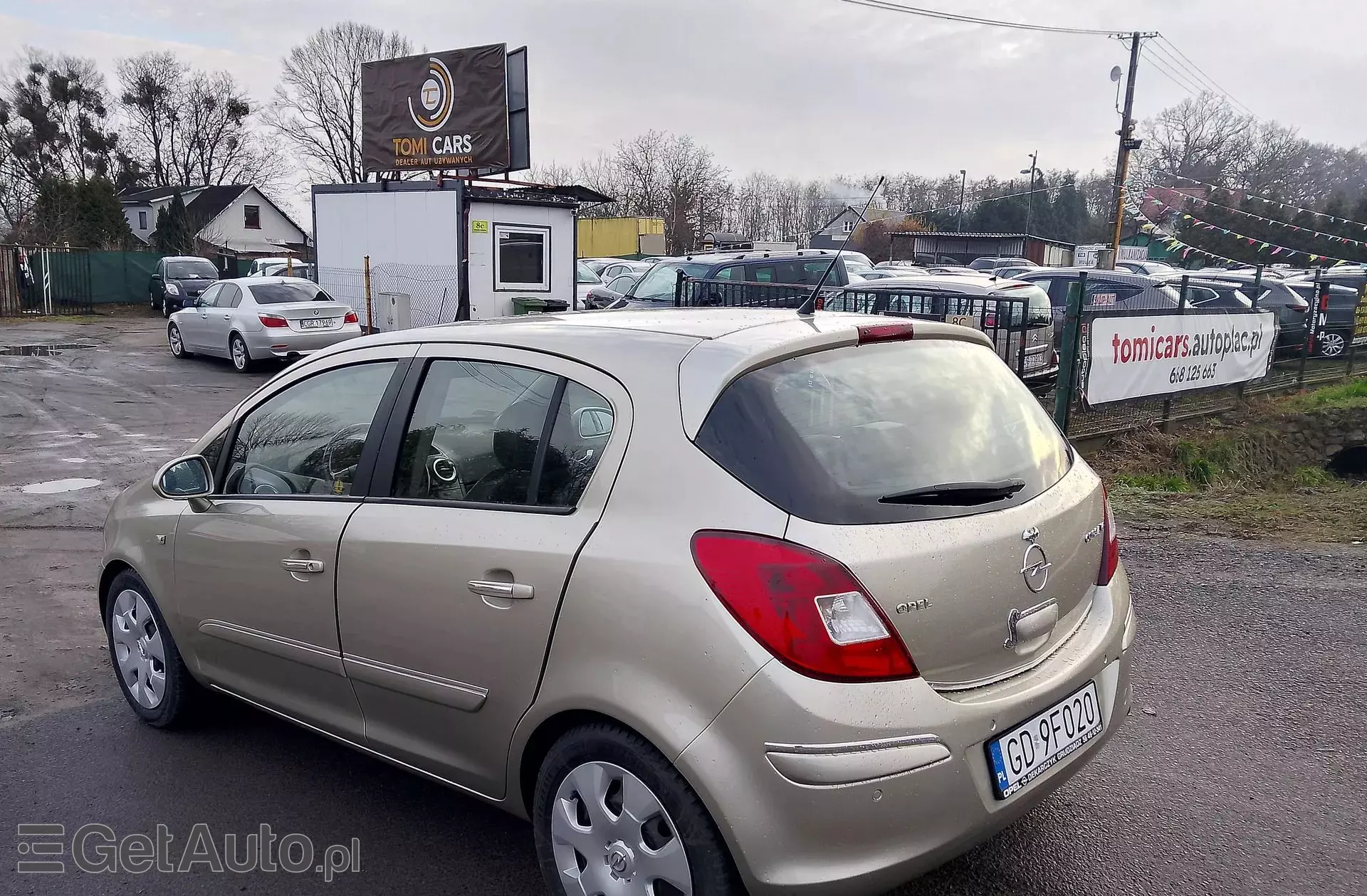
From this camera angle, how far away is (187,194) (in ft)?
199

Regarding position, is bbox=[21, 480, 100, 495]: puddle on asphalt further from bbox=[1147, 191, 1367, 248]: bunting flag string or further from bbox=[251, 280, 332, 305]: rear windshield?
bbox=[1147, 191, 1367, 248]: bunting flag string

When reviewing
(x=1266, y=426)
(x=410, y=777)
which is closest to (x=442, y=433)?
(x=410, y=777)

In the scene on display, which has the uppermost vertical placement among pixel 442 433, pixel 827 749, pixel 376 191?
pixel 376 191

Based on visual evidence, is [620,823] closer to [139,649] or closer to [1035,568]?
[1035,568]

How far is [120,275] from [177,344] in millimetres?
17079

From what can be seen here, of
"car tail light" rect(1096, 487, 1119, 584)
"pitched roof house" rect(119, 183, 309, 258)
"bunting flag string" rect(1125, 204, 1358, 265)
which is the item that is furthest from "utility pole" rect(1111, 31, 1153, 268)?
"pitched roof house" rect(119, 183, 309, 258)

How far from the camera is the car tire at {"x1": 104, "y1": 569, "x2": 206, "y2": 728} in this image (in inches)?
157

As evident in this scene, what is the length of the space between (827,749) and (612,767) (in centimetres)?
58

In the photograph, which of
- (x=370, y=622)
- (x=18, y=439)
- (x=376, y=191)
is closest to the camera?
(x=370, y=622)

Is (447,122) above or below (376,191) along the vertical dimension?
above

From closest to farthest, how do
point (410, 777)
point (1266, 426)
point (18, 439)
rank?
point (410, 777) → point (18, 439) → point (1266, 426)

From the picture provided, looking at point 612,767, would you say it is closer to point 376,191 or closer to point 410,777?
point 410,777

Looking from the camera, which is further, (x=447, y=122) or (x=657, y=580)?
(x=447, y=122)

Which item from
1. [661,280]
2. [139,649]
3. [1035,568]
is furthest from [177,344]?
[1035,568]
